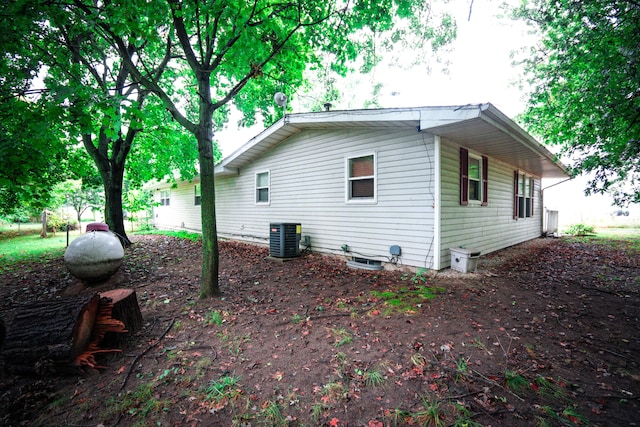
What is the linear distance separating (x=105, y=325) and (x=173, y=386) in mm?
1287

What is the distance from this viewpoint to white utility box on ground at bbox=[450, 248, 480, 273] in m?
5.78

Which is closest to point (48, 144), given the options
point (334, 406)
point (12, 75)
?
point (12, 75)

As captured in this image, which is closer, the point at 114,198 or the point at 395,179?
the point at 395,179

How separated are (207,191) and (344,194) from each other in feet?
12.4

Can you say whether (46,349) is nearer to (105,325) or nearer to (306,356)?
(105,325)

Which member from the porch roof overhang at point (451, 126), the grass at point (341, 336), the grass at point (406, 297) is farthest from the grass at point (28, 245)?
the grass at point (406, 297)

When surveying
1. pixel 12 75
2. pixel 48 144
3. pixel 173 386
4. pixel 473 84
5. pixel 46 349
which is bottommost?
pixel 173 386

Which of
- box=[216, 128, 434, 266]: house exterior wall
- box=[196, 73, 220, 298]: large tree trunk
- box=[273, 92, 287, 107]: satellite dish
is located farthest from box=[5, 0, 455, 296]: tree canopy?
box=[216, 128, 434, 266]: house exterior wall

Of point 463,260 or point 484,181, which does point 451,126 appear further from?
point 484,181

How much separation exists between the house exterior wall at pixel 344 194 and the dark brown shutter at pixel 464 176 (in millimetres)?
1329

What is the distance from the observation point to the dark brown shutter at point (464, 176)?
259 inches

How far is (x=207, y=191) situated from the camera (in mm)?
4699

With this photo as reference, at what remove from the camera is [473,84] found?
15.0 meters

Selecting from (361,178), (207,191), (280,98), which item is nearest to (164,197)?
(280,98)
